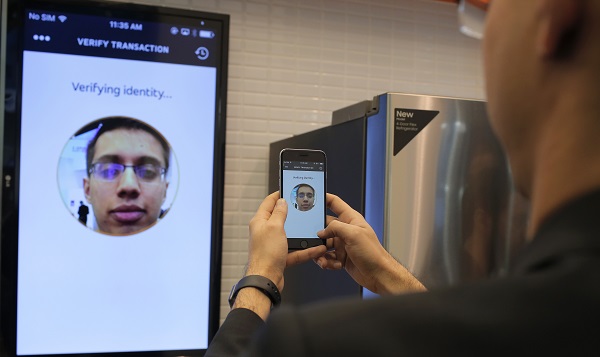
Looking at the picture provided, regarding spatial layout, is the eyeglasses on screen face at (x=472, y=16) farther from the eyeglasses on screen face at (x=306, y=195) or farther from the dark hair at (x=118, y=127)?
the dark hair at (x=118, y=127)

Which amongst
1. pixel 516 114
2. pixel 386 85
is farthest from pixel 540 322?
pixel 386 85

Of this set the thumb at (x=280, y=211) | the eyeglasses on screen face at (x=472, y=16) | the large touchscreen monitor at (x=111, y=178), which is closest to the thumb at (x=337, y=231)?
the thumb at (x=280, y=211)

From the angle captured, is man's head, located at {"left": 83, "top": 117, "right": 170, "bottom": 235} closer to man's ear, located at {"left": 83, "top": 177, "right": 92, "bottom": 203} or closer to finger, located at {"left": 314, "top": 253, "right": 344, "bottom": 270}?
man's ear, located at {"left": 83, "top": 177, "right": 92, "bottom": 203}

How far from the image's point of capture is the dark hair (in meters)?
1.91

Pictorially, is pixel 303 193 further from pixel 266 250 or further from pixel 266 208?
pixel 266 250

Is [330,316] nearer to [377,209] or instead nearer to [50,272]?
[377,209]

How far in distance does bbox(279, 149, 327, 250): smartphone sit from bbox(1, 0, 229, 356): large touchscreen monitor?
78 centimetres

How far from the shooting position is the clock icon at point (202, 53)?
2008 millimetres

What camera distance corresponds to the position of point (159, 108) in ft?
6.47

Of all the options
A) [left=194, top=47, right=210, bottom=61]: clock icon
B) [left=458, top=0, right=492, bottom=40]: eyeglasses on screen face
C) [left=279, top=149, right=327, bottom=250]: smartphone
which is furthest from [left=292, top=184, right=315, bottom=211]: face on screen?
[left=194, top=47, right=210, bottom=61]: clock icon

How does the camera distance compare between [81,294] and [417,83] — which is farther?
[417,83]

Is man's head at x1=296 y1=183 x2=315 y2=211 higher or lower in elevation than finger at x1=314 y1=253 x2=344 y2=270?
higher

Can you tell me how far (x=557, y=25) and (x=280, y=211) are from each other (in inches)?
30.9

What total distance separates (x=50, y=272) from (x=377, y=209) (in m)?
1.06
